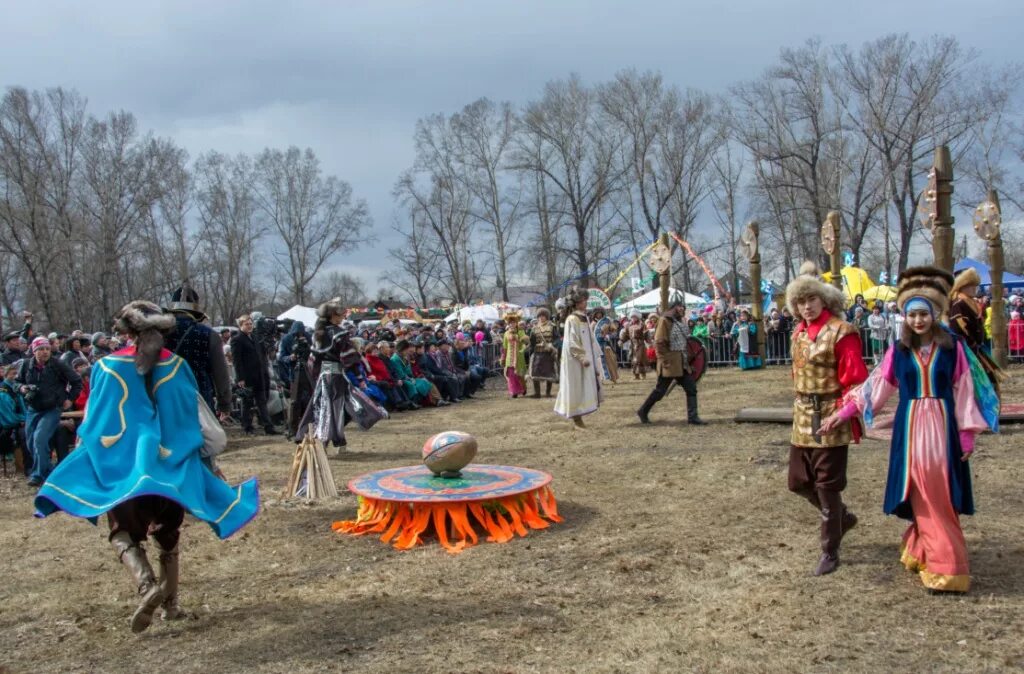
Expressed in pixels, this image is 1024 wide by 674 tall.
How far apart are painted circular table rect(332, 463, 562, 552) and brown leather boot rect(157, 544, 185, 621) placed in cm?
171

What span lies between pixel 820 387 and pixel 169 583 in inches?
151

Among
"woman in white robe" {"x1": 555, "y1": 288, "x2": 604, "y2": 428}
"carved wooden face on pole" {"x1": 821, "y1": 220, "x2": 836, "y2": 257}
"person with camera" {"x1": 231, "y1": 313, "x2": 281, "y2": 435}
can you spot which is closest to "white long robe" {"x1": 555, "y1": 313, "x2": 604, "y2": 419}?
"woman in white robe" {"x1": 555, "y1": 288, "x2": 604, "y2": 428}

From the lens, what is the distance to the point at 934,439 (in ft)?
15.4

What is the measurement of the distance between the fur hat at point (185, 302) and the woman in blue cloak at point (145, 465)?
1387mm

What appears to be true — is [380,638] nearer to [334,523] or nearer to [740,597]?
[740,597]

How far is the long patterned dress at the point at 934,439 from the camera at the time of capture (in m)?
4.63

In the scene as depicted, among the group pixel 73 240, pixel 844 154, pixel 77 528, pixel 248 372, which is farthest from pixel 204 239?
pixel 77 528

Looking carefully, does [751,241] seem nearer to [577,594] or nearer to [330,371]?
[330,371]

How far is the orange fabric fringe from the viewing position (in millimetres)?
6266

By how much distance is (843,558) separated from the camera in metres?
5.37

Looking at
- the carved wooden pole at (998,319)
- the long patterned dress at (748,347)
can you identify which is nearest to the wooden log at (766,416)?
the carved wooden pole at (998,319)

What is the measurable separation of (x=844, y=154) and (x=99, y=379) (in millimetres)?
35575

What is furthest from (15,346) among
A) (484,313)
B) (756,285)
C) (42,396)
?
(484,313)

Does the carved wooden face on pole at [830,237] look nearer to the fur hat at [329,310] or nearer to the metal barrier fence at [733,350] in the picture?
the metal barrier fence at [733,350]
